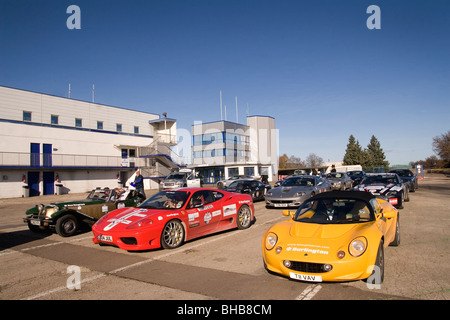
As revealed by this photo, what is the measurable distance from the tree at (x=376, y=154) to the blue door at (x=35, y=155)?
78327 millimetres

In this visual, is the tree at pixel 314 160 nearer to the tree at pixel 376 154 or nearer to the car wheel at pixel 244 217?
the tree at pixel 376 154

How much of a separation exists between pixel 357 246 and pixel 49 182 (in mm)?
32059

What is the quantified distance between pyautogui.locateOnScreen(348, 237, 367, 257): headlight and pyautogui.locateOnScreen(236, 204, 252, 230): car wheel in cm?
476

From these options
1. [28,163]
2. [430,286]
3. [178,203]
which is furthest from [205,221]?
[28,163]

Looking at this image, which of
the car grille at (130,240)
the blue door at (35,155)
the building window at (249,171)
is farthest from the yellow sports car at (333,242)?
the building window at (249,171)

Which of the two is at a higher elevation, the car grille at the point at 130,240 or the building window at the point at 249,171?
the building window at the point at 249,171

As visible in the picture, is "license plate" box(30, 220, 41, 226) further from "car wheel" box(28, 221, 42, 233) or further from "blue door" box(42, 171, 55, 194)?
"blue door" box(42, 171, 55, 194)

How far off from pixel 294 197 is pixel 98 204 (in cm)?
734

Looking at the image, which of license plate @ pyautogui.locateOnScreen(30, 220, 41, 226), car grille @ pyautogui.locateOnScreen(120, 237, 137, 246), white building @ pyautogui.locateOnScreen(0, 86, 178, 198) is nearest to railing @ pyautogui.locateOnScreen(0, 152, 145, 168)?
white building @ pyautogui.locateOnScreen(0, 86, 178, 198)

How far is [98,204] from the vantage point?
391 inches

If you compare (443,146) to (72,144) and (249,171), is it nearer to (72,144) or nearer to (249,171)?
(249,171)

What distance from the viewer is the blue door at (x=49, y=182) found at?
29.9m

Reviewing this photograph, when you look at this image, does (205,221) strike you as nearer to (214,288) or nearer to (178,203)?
(178,203)
